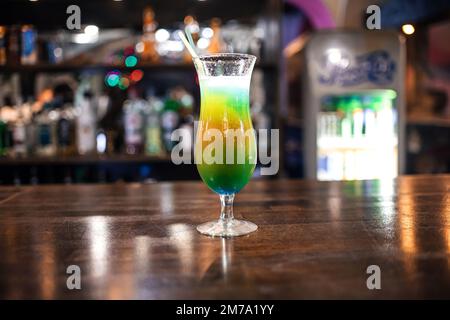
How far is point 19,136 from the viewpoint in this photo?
2.80m

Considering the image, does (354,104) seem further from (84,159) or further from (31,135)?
(31,135)

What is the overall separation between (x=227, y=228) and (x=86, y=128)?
2.04 metres

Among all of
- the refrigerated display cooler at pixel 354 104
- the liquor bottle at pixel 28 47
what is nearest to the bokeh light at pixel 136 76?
the liquor bottle at pixel 28 47

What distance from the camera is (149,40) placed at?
2.84 meters

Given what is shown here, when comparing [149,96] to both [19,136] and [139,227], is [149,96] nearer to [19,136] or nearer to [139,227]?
[19,136]

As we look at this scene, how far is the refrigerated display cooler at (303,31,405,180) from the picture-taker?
146 inches

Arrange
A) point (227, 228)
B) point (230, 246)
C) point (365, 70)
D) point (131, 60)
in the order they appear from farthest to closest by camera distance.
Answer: point (365, 70) < point (131, 60) < point (227, 228) < point (230, 246)

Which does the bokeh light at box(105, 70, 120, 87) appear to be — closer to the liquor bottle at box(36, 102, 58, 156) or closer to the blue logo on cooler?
the liquor bottle at box(36, 102, 58, 156)

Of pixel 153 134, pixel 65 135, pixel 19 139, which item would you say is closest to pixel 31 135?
pixel 19 139

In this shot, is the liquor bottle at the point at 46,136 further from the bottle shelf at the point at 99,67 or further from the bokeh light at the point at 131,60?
the bokeh light at the point at 131,60

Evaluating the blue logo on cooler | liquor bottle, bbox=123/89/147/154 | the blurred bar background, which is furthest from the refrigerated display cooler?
liquor bottle, bbox=123/89/147/154

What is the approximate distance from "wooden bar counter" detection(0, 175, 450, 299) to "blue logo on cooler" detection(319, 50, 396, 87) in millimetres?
2444
